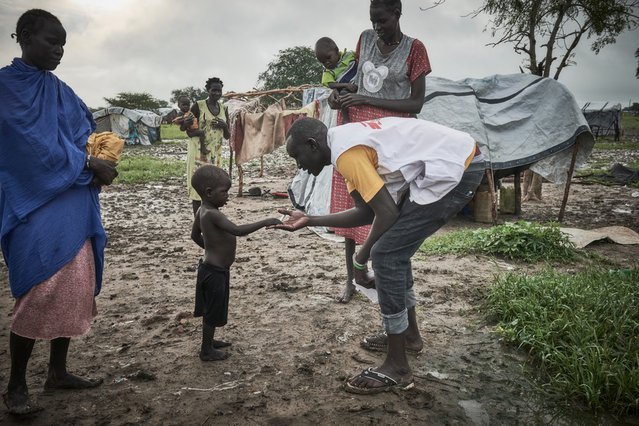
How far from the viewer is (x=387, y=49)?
3098mm

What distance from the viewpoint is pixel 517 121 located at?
6867 millimetres

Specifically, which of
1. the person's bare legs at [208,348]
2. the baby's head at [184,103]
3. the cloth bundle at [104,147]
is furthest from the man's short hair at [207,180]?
the baby's head at [184,103]

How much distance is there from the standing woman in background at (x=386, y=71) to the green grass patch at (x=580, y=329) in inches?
52.3

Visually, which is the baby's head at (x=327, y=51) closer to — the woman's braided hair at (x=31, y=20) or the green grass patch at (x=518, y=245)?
the woman's braided hair at (x=31, y=20)

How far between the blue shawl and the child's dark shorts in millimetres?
725

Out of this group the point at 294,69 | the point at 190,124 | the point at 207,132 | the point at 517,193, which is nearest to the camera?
the point at 190,124

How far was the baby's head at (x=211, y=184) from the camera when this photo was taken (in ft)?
8.34

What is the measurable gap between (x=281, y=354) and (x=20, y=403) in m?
1.38

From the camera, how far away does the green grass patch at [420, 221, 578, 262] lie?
4652 mm

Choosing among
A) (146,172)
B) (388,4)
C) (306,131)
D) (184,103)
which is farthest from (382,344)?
(146,172)

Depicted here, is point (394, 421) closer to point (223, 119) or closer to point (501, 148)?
point (223, 119)

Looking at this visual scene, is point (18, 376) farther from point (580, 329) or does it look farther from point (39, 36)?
point (580, 329)

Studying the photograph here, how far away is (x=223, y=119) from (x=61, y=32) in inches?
157

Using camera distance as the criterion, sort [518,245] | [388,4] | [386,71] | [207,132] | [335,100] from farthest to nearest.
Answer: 1. [207,132]
2. [518,245]
3. [335,100]
4. [386,71]
5. [388,4]
